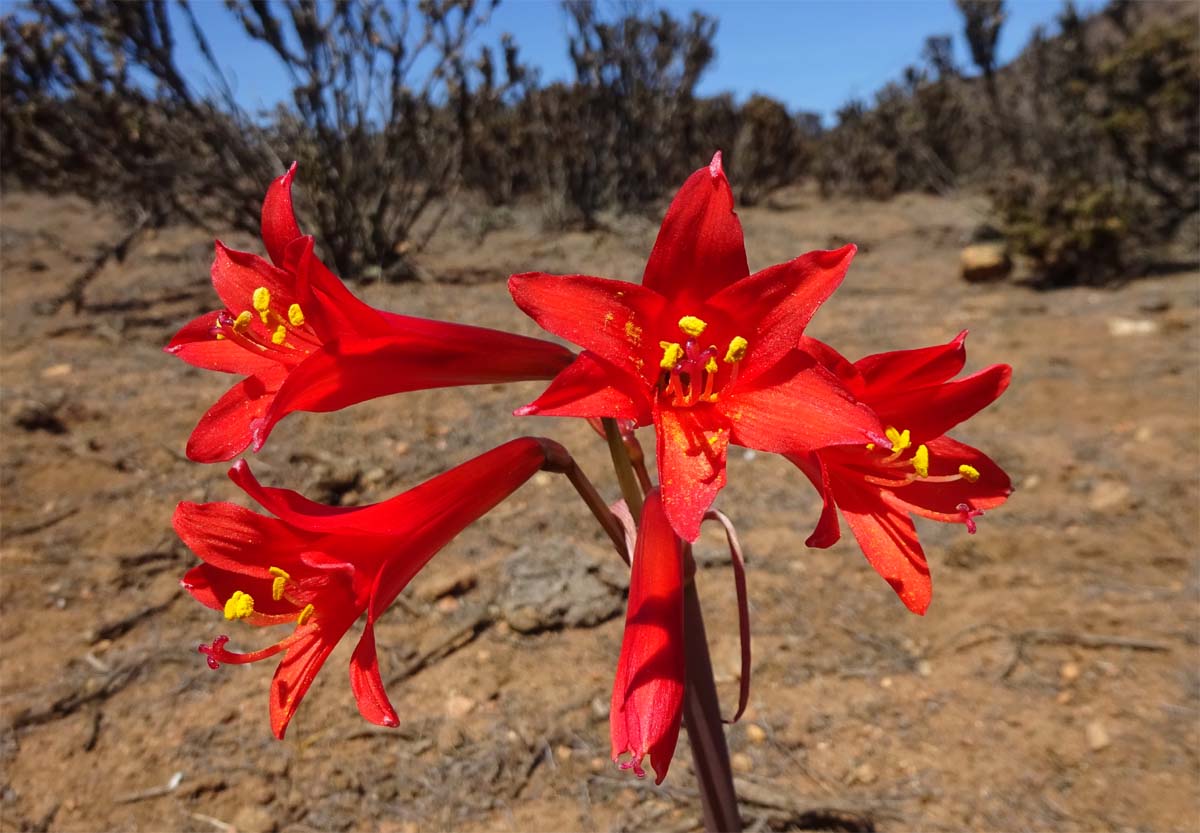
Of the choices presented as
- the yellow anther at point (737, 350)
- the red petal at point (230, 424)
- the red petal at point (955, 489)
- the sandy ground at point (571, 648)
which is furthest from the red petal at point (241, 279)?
the sandy ground at point (571, 648)

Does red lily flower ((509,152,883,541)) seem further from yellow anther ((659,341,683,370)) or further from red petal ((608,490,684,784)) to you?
red petal ((608,490,684,784))

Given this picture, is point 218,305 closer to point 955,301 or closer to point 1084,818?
point 955,301

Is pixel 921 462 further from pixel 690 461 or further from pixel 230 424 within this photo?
pixel 230 424

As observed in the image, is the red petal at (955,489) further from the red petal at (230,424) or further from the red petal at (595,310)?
the red petal at (230,424)

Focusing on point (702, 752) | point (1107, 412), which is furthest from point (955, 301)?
point (702, 752)

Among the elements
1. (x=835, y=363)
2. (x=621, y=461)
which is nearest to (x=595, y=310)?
(x=621, y=461)

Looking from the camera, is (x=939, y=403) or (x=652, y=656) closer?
(x=652, y=656)
